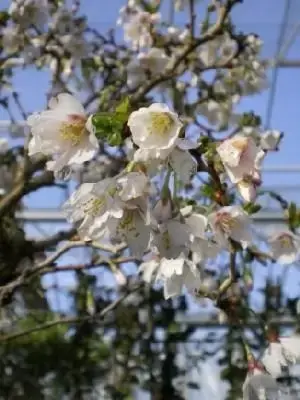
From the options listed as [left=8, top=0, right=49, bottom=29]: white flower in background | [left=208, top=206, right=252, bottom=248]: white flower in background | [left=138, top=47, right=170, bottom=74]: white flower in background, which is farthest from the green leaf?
[left=138, top=47, right=170, bottom=74]: white flower in background

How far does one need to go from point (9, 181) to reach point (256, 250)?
1203mm

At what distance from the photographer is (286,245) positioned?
5.24ft

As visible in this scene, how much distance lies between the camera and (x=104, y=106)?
2.17 metres

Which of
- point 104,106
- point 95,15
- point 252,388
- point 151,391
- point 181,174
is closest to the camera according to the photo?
point 181,174

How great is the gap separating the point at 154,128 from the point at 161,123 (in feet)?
0.10

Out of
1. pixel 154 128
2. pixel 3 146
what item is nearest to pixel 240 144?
pixel 154 128

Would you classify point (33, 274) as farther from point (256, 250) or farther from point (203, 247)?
point (203, 247)

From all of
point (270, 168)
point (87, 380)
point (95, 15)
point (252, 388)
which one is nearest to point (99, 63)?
point (252, 388)

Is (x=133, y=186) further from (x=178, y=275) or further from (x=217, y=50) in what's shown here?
(x=217, y=50)

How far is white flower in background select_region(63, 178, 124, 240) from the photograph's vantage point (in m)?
1.00

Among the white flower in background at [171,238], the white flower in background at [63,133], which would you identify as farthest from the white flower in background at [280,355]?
the white flower in background at [63,133]

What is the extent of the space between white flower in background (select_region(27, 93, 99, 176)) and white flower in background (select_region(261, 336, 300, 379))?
0.48 metres

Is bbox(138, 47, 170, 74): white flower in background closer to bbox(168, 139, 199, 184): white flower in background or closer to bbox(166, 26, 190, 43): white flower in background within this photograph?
bbox(166, 26, 190, 43): white flower in background

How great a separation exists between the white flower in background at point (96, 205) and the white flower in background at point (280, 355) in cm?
42
